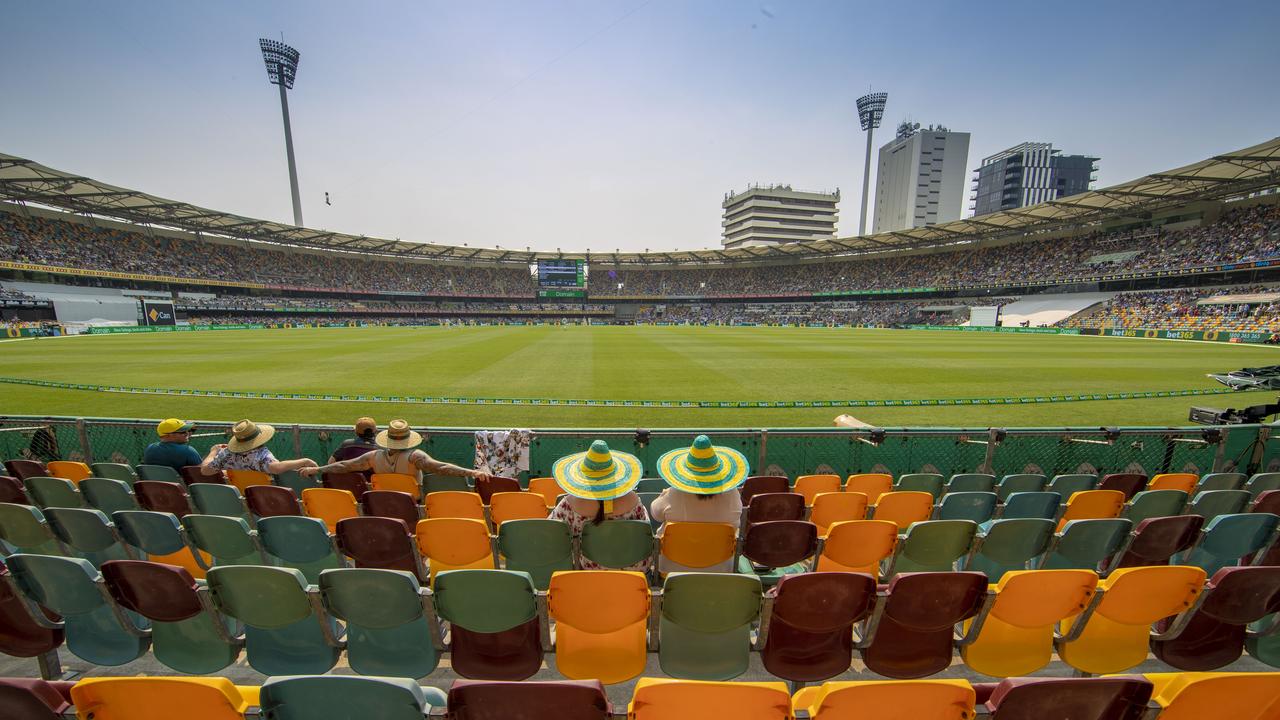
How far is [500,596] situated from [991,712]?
80.5 inches

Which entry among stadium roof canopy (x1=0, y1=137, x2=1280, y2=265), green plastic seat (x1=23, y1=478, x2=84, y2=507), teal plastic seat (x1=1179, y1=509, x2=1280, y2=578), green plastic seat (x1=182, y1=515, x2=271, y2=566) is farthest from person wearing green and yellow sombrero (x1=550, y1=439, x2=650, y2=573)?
stadium roof canopy (x1=0, y1=137, x2=1280, y2=265)

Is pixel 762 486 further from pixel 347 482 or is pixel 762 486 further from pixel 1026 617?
pixel 347 482

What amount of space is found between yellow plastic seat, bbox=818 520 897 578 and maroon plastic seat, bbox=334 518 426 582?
9.64ft

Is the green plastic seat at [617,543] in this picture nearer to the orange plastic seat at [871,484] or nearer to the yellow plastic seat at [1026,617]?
the yellow plastic seat at [1026,617]

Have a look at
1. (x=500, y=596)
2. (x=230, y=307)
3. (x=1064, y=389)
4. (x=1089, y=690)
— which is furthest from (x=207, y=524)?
(x=230, y=307)

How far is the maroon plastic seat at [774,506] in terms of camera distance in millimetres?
4344

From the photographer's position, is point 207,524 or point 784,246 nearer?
point 207,524

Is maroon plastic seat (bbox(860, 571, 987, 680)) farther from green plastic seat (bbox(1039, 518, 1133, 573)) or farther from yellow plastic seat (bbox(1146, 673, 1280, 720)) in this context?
green plastic seat (bbox(1039, 518, 1133, 573))

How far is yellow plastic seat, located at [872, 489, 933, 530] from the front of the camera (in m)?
4.38

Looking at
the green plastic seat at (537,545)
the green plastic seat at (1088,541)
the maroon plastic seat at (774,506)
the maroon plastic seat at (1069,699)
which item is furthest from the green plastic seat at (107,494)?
the green plastic seat at (1088,541)

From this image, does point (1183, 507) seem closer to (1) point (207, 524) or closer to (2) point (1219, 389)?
(1) point (207, 524)

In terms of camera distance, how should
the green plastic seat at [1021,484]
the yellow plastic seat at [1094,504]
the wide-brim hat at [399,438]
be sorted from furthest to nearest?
the green plastic seat at [1021,484], the wide-brim hat at [399,438], the yellow plastic seat at [1094,504]

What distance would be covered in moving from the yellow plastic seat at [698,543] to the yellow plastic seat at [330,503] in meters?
2.84

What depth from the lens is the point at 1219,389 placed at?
14.8 m
